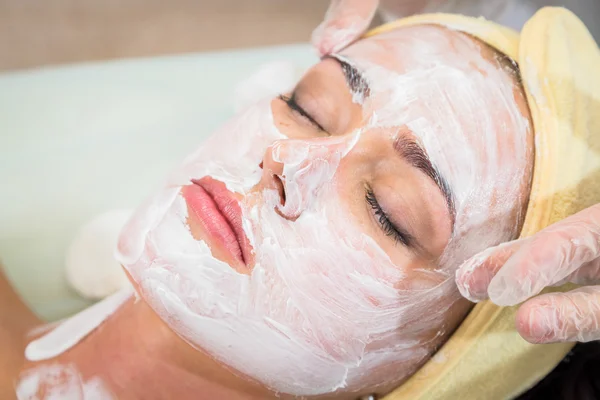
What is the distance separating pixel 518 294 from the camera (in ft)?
1.93

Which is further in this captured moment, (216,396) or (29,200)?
(29,200)

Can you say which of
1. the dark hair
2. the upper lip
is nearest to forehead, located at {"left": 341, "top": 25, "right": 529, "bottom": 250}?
the upper lip

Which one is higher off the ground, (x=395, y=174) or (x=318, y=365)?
(x=395, y=174)

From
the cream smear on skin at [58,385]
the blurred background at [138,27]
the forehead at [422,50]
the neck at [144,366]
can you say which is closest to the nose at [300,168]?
the forehead at [422,50]

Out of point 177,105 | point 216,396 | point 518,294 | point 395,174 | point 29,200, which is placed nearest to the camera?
point 518,294

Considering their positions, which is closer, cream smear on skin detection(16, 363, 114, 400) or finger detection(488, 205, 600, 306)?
finger detection(488, 205, 600, 306)

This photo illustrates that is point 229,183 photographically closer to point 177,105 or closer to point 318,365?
point 318,365

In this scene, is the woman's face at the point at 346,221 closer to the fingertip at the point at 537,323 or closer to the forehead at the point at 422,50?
the forehead at the point at 422,50

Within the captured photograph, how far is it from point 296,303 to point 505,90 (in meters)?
0.43

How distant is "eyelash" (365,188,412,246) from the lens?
2.37ft

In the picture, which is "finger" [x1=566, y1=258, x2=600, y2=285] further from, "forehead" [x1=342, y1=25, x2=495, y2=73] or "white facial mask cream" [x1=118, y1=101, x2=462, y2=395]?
"forehead" [x1=342, y1=25, x2=495, y2=73]

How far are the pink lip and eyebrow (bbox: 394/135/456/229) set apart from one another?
0.78 ft

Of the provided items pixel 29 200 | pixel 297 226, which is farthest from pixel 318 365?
pixel 29 200

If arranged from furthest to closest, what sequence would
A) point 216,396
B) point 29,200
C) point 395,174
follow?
point 29,200 → point 216,396 → point 395,174
